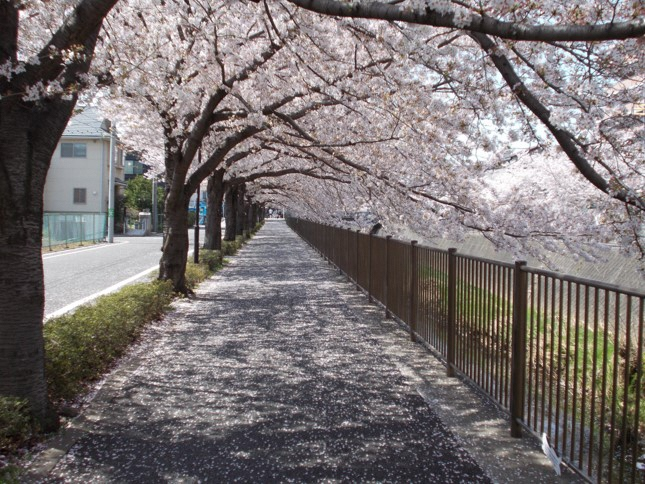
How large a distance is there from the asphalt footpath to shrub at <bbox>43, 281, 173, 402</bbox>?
0.79 ft

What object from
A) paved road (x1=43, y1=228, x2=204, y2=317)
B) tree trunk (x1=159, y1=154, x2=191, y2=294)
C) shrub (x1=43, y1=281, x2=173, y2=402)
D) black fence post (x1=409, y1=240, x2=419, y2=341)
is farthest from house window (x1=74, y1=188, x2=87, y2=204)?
black fence post (x1=409, y1=240, x2=419, y2=341)

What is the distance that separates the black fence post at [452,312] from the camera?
6.28 metres

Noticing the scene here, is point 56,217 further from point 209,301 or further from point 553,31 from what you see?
point 553,31

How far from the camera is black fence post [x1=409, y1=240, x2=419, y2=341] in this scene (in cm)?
802

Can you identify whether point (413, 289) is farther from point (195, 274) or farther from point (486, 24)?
point (195, 274)

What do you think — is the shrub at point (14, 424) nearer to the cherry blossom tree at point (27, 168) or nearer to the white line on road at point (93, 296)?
the cherry blossom tree at point (27, 168)

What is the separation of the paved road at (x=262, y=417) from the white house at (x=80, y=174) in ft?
130

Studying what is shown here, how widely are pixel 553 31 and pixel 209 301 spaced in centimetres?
994

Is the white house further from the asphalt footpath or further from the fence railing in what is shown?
the fence railing

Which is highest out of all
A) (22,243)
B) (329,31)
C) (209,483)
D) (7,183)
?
(329,31)

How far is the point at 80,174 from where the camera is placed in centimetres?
4547

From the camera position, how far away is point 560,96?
21.3 ft

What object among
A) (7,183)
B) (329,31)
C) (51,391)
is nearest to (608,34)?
(7,183)

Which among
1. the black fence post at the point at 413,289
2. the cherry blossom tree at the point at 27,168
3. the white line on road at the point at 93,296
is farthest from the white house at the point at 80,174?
the cherry blossom tree at the point at 27,168
